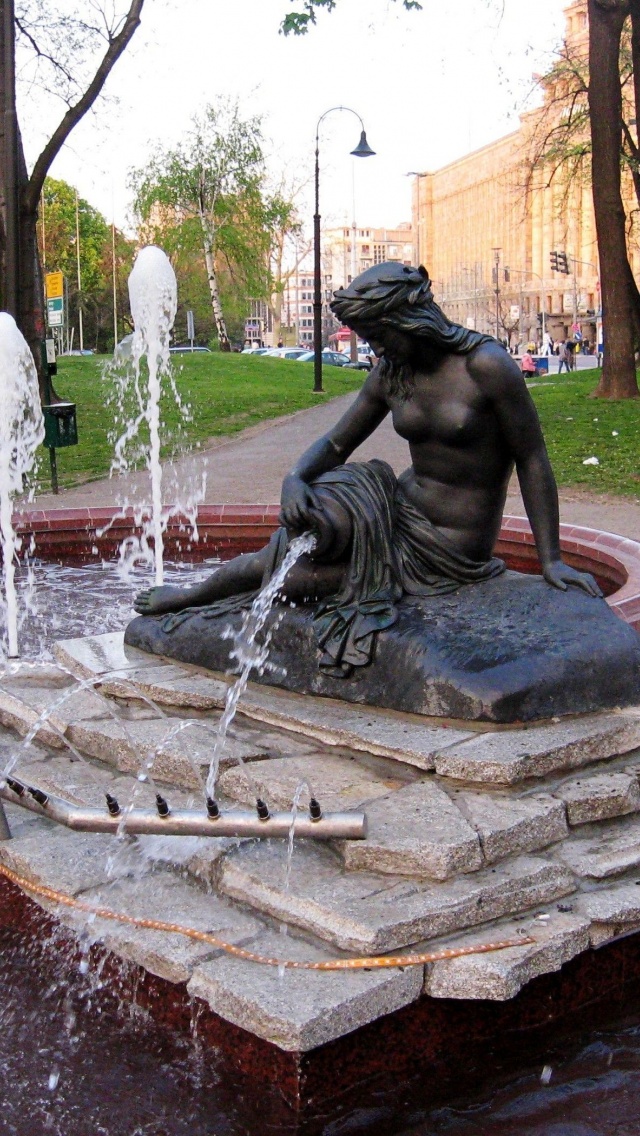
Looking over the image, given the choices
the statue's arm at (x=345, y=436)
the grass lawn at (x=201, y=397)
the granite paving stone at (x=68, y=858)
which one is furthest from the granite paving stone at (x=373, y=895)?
the grass lawn at (x=201, y=397)

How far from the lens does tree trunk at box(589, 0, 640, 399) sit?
50.9ft

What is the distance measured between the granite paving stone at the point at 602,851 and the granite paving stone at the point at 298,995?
1.98 ft

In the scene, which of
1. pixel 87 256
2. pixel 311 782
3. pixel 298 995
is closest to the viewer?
pixel 298 995

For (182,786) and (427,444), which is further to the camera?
(427,444)

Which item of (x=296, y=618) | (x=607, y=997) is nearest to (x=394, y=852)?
(x=607, y=997)

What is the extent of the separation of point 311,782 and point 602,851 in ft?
2.71

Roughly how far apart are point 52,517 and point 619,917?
246 inches

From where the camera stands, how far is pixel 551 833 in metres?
3.09

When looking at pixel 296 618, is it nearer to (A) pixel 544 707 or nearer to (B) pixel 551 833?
(A) pixel 544 707

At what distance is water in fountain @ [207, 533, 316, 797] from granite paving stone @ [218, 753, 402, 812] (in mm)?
353

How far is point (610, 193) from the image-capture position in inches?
623

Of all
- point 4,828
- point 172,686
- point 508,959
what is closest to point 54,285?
point 172,686

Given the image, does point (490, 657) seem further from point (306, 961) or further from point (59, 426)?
point (59, 426)

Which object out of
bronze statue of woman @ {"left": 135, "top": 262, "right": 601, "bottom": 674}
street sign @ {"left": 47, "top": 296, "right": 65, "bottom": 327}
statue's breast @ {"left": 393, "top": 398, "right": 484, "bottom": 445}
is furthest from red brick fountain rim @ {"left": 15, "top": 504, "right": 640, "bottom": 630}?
street sign @ {"left": 47, "top": 296, "right": 65, "bottom": 327}
